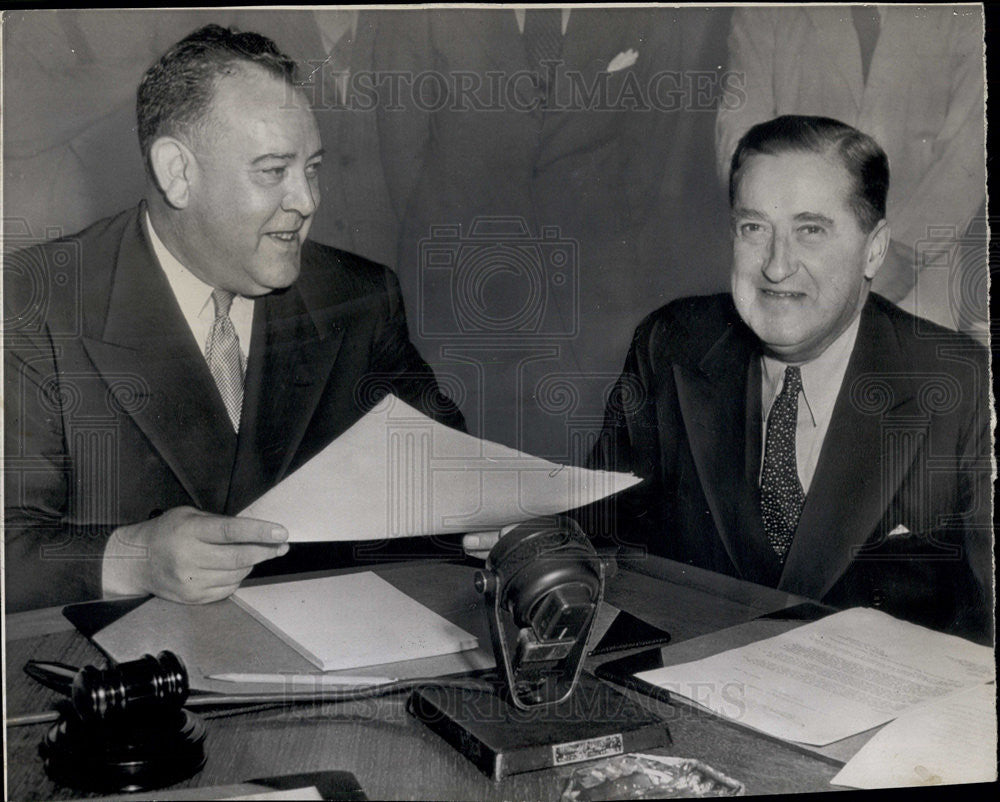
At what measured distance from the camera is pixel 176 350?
137 cm

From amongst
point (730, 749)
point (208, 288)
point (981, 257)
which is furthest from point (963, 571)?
point (208, 288)

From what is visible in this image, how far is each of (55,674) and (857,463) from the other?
1130 millimetres

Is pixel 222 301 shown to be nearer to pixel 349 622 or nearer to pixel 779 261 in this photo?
pixel 349 622

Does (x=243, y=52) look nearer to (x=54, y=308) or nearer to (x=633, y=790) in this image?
(x=54, y=308)

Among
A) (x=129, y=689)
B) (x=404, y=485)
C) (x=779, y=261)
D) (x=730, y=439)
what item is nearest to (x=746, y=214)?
(x=779, y=261)

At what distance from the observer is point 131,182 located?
1336 millimetres

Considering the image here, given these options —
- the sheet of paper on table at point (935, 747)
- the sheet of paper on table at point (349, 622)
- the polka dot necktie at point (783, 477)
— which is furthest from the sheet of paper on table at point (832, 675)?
the sheet of paper on table at point (349, 622)

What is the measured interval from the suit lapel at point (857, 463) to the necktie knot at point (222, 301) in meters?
Result: 0.89

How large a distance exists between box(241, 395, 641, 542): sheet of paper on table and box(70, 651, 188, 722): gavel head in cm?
33

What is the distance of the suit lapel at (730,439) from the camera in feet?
5.09

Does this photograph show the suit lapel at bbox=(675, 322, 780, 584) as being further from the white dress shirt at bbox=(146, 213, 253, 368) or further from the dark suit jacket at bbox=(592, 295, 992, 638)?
the white dress shirt at bbox=(146, 213, 253, 368)

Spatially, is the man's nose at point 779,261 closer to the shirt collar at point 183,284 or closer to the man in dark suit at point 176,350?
the man in dark suit at point 176,350

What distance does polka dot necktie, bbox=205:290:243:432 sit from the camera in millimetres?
1387

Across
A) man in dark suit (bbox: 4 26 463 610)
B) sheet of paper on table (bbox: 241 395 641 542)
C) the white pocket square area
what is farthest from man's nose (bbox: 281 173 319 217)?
the white pocket square area
